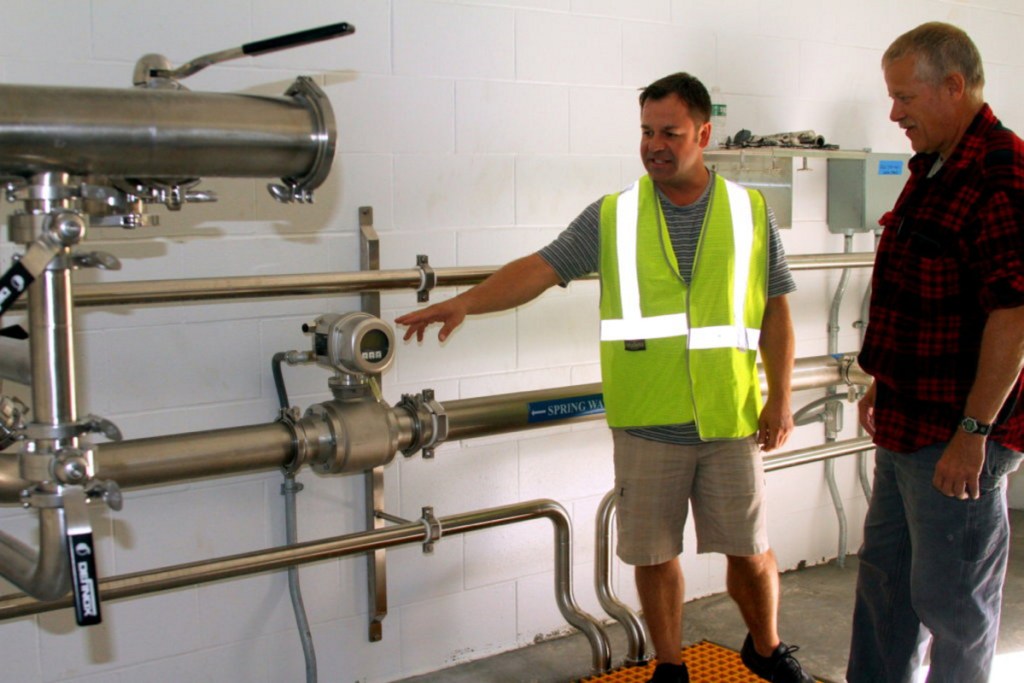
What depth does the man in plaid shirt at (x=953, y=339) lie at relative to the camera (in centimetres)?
183

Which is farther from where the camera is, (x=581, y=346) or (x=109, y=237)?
(x=581, y=346)

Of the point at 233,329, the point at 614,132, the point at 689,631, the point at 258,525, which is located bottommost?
the point at 689,631

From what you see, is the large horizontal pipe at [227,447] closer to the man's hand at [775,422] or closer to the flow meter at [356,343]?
the flow meter at [356,343]

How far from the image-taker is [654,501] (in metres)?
2.24

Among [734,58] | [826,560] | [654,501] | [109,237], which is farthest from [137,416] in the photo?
[826,560]

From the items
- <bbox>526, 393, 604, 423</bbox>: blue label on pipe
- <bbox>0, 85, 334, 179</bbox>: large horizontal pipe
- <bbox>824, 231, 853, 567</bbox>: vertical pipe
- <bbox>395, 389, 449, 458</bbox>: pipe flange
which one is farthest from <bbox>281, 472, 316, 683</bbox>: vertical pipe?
<bbox>824, 231, 853, 567</bbox>: vertical pipe

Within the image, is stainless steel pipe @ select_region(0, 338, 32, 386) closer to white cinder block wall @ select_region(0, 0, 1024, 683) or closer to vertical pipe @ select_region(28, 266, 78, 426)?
vertical pipe @ select_region(28, 266, 78, 426)

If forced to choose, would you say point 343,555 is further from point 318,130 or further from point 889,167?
point 889,167

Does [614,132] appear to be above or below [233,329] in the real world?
above

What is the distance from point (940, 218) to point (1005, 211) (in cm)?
12

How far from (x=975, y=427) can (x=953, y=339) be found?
0.54 feet

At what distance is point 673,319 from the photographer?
7.30 feet

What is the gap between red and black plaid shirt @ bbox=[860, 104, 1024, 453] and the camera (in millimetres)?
1812

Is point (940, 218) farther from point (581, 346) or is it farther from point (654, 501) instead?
point (581, 346)
